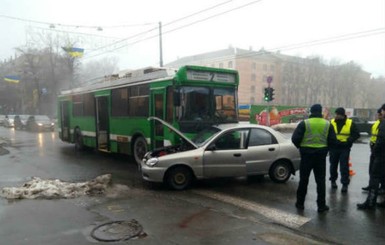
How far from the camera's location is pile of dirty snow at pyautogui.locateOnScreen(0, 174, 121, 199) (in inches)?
287

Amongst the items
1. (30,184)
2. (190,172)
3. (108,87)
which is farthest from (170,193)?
(108,87)

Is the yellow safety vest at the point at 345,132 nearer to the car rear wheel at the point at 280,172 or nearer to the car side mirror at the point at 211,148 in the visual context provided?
the car rear wheel at the point at 280,172

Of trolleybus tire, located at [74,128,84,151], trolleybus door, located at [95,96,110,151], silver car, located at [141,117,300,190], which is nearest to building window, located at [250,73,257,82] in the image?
trolleybus tire, located at [74,128,84,151]

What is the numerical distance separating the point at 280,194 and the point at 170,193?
7.62 feet

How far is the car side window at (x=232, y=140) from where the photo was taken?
313 inches

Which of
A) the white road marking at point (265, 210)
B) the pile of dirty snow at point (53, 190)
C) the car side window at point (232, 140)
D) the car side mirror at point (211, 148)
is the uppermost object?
the car side window at point (232, 140)

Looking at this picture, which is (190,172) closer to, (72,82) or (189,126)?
(189,126)

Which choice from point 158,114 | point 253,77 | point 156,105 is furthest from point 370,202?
point 253,77

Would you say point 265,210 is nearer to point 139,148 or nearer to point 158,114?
point 158,114

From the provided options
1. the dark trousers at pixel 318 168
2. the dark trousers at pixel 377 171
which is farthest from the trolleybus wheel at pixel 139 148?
the dark trousers at pixel 377 171

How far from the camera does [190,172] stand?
7.85m

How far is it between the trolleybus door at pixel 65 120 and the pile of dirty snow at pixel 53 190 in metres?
9.62

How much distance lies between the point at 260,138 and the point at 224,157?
3.61 feet

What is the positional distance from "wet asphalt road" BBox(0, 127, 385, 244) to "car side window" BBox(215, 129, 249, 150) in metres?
0.95
